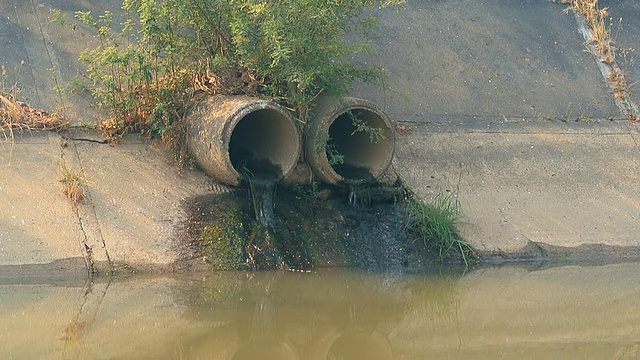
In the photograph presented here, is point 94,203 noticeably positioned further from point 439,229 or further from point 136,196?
point 439,229

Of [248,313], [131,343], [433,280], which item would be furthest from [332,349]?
[433,280]

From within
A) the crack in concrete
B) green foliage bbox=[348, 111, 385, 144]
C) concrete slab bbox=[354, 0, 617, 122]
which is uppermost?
green foliage bbox=[348, 111, 385, 144]

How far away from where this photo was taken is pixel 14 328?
7.64 metres

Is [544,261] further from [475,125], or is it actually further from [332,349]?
[332,349]

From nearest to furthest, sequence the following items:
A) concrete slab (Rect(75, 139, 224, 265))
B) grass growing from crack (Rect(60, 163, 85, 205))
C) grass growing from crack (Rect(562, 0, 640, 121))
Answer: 1. concrete slab (Rect(75, 139, 224, 265))
2. grass growing from crack (Rect(60, 163, 85, 205))
3. grass growing from crack (Rect(562, 0, 640, 121))

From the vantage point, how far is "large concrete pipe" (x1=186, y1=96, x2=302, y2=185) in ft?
30.8

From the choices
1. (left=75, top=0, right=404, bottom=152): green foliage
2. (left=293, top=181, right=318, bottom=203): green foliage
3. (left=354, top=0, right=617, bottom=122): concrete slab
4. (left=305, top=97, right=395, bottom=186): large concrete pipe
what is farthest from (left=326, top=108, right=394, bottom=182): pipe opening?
(left=354, top=0, right=617, bottom=122): concrete slab

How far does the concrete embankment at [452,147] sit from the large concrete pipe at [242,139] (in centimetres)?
38

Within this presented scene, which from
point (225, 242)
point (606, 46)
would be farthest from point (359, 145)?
point (606, 46)

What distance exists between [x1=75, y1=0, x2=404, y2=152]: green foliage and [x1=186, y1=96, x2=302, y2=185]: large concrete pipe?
0.22 m

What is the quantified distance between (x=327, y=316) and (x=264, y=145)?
7.98 ft

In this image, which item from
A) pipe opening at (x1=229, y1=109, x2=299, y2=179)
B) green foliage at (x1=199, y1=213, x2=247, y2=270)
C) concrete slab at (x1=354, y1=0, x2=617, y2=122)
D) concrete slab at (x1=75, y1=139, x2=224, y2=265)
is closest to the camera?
concrete slab at (x1=75, y1=139, x2=224, y2=265)

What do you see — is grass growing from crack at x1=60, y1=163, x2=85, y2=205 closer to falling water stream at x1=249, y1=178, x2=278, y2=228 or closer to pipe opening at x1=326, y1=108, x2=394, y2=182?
falling water stream at x1=249, y1=178, x2=278, y2=228

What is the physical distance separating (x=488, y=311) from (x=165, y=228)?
292 centimetres
